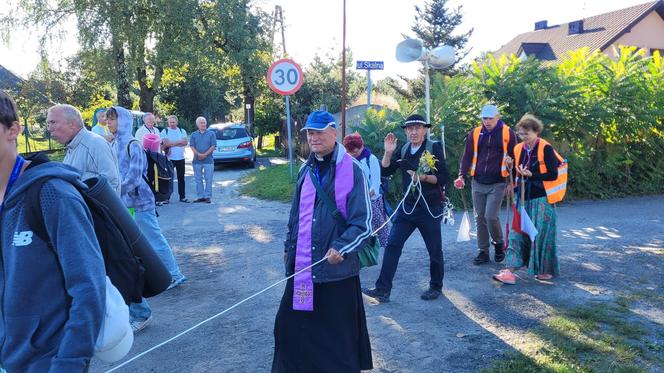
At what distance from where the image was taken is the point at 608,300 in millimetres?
5324

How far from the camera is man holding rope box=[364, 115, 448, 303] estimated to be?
17.5 feet

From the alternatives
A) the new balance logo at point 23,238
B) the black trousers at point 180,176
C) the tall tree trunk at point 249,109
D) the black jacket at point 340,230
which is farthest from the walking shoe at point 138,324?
the tall tree trunk at point 249,109

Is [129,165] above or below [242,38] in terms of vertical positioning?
below

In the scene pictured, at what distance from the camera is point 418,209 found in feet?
17.6

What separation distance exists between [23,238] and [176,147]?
36.0 ft

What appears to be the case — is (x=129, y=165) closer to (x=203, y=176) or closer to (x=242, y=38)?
(x=203, y=176)

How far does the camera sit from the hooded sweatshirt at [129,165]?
5527 mm

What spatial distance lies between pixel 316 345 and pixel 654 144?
11.8 metres

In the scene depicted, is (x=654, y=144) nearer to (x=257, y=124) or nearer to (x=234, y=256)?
Answer: (x=234, y=256)

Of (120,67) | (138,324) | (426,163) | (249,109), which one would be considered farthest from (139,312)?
(249,109)

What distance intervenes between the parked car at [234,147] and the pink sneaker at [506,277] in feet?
43.8

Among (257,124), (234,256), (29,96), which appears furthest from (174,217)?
(29,96)

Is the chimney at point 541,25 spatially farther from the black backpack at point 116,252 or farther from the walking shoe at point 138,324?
the black backpack at point 116,252

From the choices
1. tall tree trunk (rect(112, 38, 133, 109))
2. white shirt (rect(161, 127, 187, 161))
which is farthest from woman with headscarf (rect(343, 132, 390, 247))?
tall tree trunk (rect(112, 38, 133, 109))
